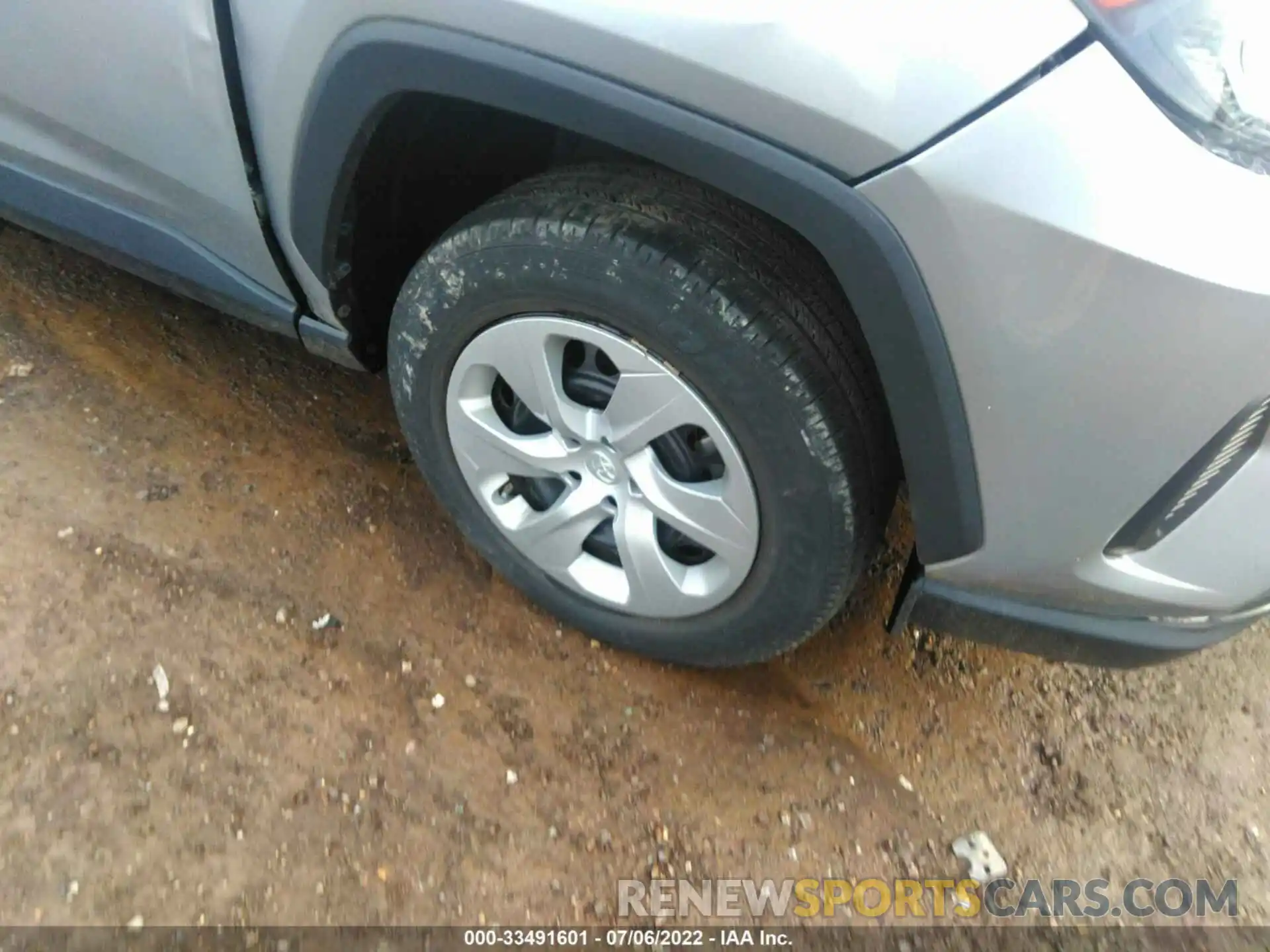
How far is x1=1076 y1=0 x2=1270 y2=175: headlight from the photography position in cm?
86

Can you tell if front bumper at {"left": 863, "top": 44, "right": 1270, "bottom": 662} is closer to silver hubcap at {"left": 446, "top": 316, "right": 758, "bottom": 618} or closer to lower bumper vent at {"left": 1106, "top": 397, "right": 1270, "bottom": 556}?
lower bumper vent at {"left": 1106, "top": 397, "right": 1270, "bottom": 556}

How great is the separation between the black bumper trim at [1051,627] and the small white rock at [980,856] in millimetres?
443

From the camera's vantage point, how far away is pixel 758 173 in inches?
39.0

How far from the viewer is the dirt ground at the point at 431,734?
148cm

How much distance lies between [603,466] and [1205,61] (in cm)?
91

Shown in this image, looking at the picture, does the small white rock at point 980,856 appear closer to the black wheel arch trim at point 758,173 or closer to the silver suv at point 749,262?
the silver suv at point 749,262

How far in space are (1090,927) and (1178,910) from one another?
0.16 m

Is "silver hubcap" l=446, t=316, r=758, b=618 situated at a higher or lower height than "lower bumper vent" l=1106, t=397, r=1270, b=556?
lower

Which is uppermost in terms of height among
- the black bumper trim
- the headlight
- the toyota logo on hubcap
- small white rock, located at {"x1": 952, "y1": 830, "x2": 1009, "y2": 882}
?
the headlight

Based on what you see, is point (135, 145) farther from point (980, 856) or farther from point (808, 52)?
point (980, 856)

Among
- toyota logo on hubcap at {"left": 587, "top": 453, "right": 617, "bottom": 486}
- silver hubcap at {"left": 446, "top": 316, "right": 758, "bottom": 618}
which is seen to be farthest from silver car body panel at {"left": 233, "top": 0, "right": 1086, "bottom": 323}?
toyota logo on hubcap at {"left": 587, "top": 453, "right": 617, "bottom": 486}

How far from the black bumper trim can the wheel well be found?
75 cm

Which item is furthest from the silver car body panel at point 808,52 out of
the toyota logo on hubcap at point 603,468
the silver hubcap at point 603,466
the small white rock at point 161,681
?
the small white rock at point 161,681

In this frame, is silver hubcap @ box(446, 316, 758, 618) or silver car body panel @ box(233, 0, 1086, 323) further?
silver hubcap @ box(446, 316, 758, 618)
